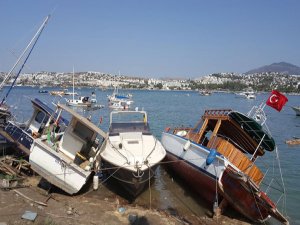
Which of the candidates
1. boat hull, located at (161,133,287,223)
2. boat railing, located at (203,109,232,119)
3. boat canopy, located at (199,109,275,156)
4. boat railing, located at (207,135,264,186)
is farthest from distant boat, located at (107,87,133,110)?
boat railing, located at (207,135,264,186)

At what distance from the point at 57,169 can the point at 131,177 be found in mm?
2874

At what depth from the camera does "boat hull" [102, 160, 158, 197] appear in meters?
13.1

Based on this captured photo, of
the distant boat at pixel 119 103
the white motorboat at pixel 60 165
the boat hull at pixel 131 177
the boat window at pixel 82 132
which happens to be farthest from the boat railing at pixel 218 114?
the distant boat at pixel 119 103

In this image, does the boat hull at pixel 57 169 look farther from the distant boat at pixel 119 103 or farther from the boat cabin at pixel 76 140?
the distant boat at pixel 119 103

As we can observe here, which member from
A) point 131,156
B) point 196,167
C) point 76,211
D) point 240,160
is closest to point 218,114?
point 196,167

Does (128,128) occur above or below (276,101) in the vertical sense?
below

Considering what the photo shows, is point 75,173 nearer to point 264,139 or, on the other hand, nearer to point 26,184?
point 26,184

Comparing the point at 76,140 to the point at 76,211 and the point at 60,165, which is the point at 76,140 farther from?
the point at 76,211

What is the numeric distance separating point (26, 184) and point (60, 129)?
4.74 metres

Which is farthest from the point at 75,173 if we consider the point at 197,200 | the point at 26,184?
the point at 197,200

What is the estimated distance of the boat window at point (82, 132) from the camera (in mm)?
15358

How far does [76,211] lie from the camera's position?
11789 mm

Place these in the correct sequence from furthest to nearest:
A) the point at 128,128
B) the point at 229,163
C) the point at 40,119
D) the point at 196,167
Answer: the point at 40,119, the point at 128,128, the point at 196,167, the point at 229,163

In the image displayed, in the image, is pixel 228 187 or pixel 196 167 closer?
A: pixel 228 187
